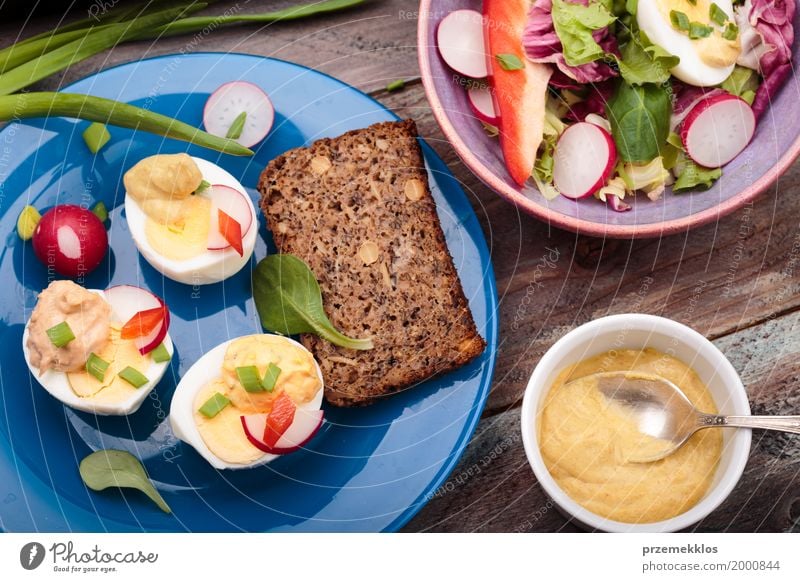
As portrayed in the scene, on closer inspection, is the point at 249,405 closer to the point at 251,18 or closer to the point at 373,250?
the point at 373,250

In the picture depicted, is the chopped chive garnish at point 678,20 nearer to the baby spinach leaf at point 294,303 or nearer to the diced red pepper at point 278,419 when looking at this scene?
the baby spinach leaf at point 294,303

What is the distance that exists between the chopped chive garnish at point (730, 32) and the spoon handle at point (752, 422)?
702 mm

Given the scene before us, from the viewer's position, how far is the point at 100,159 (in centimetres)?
165

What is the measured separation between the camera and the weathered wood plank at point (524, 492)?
1678 mm

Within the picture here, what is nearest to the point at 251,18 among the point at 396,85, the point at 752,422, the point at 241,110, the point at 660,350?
the point at 241,110

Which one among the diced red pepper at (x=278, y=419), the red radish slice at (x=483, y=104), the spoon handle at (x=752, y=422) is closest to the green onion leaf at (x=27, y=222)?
Answer: the diced red pepper at (x=278, y=419)

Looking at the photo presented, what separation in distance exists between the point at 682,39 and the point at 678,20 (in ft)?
0.11

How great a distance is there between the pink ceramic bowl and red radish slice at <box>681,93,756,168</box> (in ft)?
0.08

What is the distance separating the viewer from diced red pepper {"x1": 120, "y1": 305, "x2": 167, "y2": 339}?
1.53 m

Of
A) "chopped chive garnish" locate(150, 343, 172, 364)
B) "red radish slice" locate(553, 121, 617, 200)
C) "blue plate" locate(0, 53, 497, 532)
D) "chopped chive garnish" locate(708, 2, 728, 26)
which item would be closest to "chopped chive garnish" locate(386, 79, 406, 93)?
"blue plate" locate(0, 53, 497, 532)

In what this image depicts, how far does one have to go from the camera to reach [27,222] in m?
1.58
